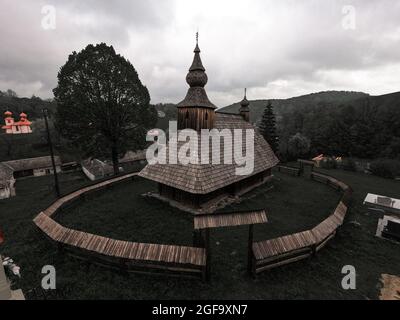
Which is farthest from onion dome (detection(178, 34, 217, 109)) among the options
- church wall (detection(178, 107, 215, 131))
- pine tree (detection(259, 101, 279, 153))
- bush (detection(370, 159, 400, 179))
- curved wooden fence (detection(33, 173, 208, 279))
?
bush (detection(370, 159, 400, 179))

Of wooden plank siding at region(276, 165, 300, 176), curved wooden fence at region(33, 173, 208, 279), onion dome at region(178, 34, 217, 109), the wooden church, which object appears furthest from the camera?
wooden plank siding at region(276, 165, 300, 176)

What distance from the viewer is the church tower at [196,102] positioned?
15.8 metres

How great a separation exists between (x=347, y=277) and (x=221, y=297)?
18.5 ft

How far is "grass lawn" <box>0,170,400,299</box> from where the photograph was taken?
815 cm

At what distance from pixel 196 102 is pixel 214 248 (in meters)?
10.3

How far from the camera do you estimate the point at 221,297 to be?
783 centimetres

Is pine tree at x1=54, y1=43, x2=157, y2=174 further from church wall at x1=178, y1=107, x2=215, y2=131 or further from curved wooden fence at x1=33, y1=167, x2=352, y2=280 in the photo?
curved wooden fence at x1=33, y1=167, x2=352, y2=280

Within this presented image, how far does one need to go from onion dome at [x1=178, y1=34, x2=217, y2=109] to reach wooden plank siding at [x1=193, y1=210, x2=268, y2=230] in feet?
32.7

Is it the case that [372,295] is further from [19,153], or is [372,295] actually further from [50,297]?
[19,153]

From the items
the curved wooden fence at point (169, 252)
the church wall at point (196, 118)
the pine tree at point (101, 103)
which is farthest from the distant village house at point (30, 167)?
the curved wooden fence at point (169, 252)

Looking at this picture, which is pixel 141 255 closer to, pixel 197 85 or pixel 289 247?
pixel 289 247

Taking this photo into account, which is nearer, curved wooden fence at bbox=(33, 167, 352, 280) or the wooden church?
curved wooden fence at bbox=(33, 167, 352, 280)

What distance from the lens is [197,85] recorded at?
16297 mm
